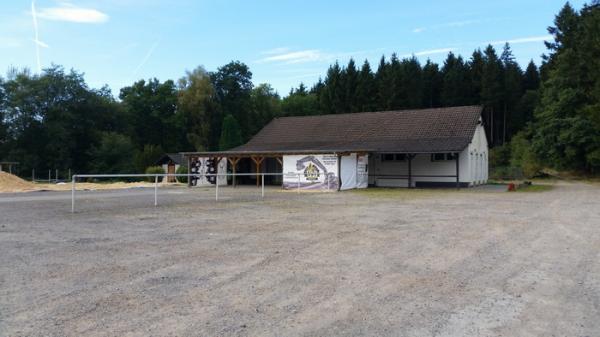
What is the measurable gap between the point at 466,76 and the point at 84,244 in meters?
59.2

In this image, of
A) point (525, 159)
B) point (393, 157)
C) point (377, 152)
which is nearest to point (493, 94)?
point (525, 159)

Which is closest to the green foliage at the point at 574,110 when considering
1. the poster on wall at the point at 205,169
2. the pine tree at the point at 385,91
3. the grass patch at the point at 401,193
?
the grass patch at the point at 401,193

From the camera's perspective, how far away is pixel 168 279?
5.55 meters

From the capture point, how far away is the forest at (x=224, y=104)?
164 feet

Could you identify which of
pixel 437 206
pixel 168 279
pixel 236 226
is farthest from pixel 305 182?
pixel 168 279

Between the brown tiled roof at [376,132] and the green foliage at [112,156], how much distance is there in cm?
2122

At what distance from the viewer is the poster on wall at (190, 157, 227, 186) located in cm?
3127

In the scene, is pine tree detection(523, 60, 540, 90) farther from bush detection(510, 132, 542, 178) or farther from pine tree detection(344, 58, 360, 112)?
pine tree detection(344, 58, 360, 112)

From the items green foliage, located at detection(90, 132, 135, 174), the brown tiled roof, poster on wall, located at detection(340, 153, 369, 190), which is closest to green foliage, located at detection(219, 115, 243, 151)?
green foliage, located at detection(90, 132, 135, 174)

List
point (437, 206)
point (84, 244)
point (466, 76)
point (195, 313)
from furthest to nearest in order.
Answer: point (466, 76)
point (437, 206)
point (84, 244)
point (195, 313)

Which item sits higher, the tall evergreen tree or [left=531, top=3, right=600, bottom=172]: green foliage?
the tall evergreen tree

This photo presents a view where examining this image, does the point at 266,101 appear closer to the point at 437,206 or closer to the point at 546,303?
the point at 437,206

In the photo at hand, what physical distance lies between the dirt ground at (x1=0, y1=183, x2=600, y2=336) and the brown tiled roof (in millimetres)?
16218

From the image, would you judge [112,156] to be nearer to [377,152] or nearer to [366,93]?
[366,93]
